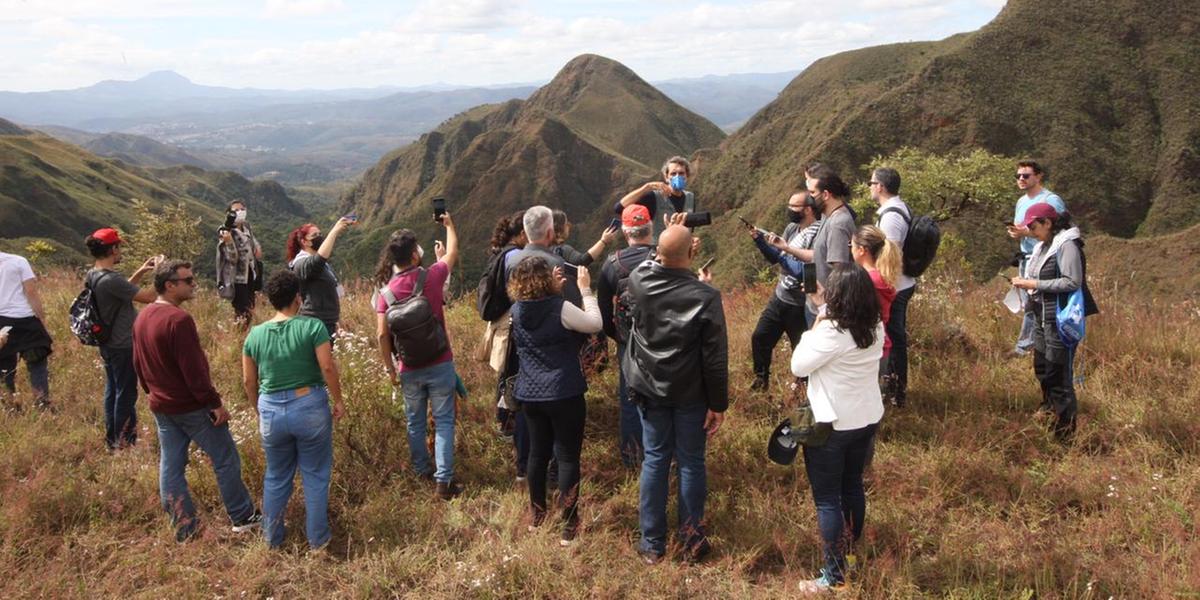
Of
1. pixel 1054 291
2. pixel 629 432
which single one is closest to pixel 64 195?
pixel 629 432

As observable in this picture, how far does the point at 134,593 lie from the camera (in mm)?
3633

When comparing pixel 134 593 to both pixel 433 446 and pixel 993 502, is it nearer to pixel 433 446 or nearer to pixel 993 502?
pixel 433 446

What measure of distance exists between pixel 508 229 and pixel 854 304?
105 inches

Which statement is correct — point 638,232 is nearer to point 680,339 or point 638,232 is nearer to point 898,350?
point 680,339

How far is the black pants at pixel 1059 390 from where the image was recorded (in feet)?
15.8

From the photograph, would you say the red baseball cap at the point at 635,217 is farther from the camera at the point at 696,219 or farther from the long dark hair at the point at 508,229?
the long dark hair at the point at 508,229

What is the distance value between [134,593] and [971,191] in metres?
41.6

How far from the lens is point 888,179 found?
5.17 metres

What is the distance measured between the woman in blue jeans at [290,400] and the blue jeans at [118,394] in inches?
84.3

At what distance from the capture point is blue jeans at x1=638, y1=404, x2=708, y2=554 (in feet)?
12.1

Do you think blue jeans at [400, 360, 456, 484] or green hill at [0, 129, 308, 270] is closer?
blue jeans at [400, 360, 456, 484]

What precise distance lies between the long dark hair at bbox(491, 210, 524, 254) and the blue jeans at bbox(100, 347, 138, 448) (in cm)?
328

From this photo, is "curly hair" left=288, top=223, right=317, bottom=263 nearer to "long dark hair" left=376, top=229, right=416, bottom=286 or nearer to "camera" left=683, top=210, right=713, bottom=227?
"long dark hair" left=376, top=229, right=416, bottom=286

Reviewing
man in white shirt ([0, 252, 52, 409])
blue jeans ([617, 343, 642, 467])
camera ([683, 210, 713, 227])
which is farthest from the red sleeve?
camera ([683, 210, 713, 227])
